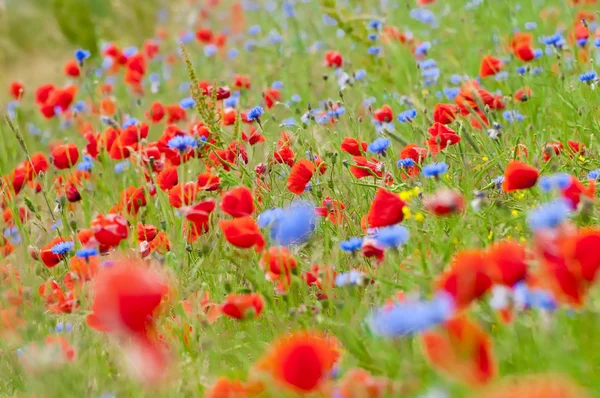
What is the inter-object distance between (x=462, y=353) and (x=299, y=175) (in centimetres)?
93

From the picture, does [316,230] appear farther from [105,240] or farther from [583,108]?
[583,108]

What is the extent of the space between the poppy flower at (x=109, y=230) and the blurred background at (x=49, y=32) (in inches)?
160

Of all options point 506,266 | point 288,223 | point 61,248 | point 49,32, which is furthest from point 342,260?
point 49,32

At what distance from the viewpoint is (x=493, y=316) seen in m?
1.35

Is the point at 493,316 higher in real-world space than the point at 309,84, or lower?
lower

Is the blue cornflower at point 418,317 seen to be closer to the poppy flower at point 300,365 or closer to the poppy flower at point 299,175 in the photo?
the poppy flower at point 300,365

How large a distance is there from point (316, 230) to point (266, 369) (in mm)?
898

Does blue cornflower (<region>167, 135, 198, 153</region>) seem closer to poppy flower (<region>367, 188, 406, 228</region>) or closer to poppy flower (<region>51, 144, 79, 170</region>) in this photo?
poppy flower (<region>51, 144, 79, 170</region>)

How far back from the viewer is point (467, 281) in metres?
1.10

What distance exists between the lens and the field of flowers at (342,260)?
109cm

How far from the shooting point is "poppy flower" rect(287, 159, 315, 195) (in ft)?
6.06

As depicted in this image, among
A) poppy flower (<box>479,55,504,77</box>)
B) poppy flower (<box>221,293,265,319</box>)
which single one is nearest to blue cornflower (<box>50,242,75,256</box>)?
poppy flower (<box>221,293,265,319</box>)

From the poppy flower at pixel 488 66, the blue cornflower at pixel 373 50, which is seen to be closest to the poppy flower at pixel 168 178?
the poppy flower at pixel 488 66

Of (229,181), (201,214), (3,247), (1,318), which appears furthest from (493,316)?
(3,247)
